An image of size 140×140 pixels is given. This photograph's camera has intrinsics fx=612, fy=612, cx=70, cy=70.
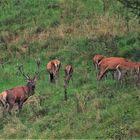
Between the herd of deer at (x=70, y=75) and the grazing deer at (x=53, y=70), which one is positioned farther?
the grazing deer at (x=53, y=70)

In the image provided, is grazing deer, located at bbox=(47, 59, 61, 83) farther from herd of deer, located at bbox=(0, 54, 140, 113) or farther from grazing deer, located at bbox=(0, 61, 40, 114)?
grazing deer, located at bbox=(0, 61, 40, 114)

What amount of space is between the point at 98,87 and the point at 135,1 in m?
3.36

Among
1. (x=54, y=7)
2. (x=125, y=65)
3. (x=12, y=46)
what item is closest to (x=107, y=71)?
(x=125, y=65)

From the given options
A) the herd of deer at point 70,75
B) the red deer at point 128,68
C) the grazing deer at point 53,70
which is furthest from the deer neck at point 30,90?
the red deer at point 128,68

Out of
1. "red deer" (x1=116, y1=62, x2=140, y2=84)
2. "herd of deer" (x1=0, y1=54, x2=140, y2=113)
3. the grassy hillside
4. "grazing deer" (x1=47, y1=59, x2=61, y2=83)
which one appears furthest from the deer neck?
"red deer" (x1=116, y1=62, x2=140, y2=84)

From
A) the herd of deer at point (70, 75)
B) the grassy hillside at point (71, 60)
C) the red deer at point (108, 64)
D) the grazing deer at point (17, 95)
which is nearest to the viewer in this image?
the grassy hillside at point (71, 60)

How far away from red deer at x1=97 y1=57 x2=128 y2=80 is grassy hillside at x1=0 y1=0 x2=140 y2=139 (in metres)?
0.43

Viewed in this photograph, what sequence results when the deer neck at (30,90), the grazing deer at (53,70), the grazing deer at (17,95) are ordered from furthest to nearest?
the grazing deer at (53,70), the deer neck at (30,90), the grazing deer at (17,95)

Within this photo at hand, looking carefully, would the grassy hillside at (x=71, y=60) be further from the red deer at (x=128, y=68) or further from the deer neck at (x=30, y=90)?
the red deer at (x=128, y=68)

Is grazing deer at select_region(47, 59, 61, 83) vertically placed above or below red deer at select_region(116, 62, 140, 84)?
below

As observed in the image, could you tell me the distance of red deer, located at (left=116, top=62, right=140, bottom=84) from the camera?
20172 mm

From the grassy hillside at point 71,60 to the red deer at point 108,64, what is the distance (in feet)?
1.42

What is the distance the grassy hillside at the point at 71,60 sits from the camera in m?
16.8

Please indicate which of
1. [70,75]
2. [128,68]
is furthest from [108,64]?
[70,75]
